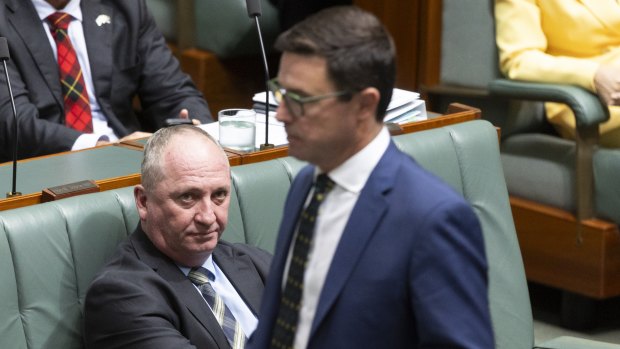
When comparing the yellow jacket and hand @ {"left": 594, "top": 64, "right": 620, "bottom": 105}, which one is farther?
the yellow jacket

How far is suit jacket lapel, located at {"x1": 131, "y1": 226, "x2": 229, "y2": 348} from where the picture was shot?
1.66 m

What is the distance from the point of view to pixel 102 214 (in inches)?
67.3

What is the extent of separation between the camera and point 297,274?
1158 millimetres

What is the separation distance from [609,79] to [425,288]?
1707 mm

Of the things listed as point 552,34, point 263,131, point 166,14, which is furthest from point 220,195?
point 166,14

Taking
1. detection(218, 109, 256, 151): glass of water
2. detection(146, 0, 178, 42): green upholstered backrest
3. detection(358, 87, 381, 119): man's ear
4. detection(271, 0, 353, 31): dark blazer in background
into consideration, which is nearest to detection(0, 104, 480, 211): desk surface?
detection(218, 109, 256, 151): glass of water

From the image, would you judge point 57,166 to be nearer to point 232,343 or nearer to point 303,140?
point 232,343

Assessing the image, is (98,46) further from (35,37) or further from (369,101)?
(369,101)

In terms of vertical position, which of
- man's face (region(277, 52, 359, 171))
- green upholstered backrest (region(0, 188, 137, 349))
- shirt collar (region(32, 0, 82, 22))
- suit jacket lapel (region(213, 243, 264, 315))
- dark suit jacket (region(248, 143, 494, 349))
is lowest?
suit jacket lapel (region(213, 243, 264, 315))

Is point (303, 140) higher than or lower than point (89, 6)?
higher

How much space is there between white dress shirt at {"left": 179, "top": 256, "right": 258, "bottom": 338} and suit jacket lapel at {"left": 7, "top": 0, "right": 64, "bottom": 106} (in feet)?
2.82

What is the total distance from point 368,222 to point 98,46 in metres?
1.56

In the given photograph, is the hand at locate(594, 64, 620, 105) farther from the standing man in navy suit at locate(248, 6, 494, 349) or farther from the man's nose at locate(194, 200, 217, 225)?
the standing man in navy suit at locate(248, 6, 494, 349)

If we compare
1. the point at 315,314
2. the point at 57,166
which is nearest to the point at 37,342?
the point at 57,166
